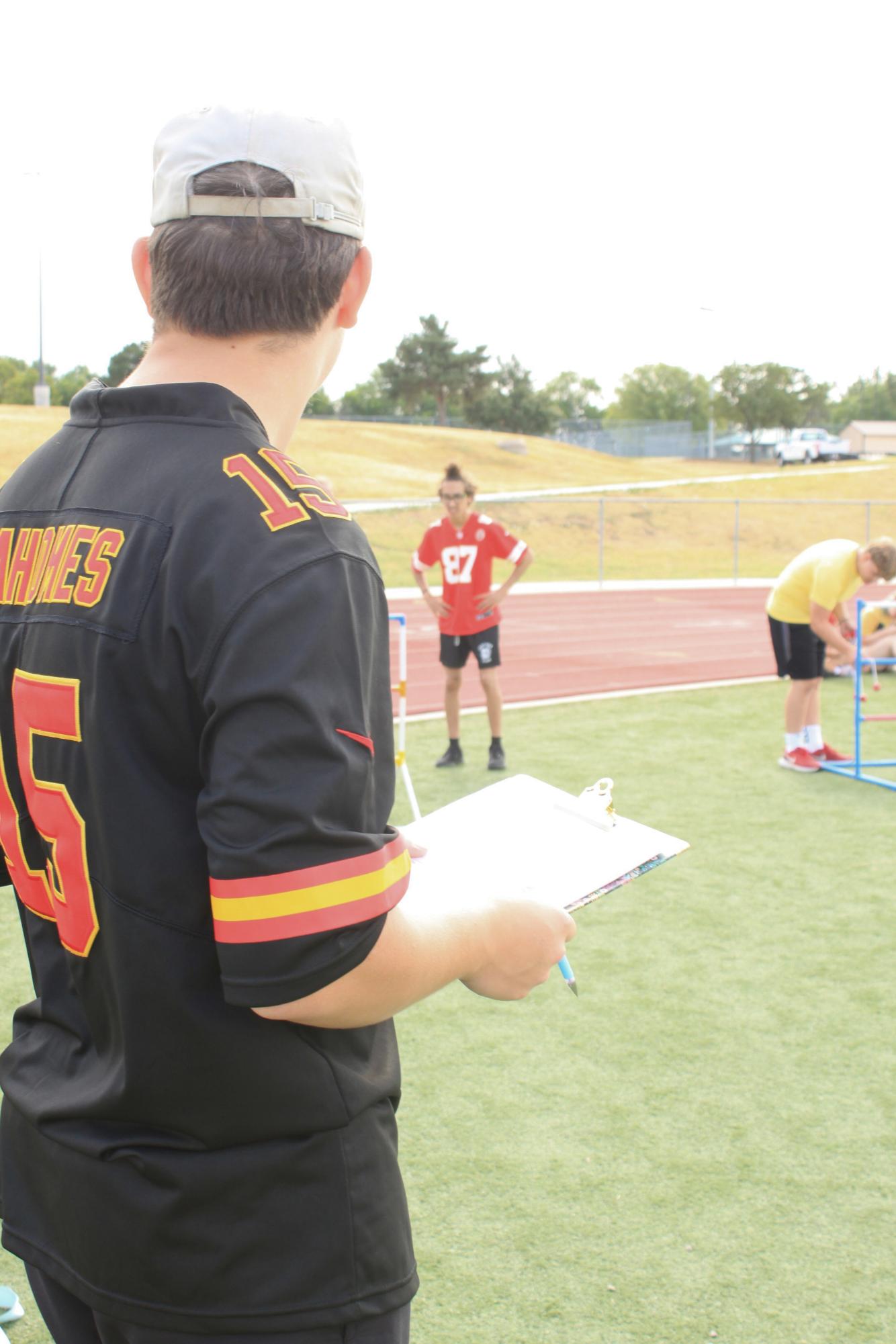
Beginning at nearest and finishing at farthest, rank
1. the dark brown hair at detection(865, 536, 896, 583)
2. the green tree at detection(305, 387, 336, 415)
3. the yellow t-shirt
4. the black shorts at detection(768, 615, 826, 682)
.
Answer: the dark brown hair at detection(865, 536, 896, 583) < the yellow t-shirt < the black shorts at detection(768, 615, 826, 682) < the green tree at detection(305, 387, 336, 415)

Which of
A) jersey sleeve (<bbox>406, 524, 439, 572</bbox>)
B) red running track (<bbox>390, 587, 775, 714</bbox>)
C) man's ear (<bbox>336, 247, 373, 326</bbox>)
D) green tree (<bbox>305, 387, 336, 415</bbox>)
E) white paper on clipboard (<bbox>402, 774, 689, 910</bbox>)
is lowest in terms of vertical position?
red running track (<bbox>390, 587, 775, 714</bbox>)

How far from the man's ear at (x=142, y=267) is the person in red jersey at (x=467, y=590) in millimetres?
6842

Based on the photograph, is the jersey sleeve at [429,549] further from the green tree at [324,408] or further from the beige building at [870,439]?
the beige building at [870,439]

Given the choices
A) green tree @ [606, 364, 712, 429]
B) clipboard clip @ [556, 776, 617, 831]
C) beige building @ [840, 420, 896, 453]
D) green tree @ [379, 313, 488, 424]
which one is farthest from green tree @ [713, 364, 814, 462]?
clipboard clip @ [556, 776, 617, 831]

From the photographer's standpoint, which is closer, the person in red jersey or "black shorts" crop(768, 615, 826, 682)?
"black shorts" crop(768, 615, 826, 682)

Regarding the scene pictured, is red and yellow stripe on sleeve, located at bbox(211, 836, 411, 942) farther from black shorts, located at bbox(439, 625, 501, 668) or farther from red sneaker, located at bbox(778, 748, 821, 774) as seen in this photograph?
red sneaker, located at bbox(778, 748, 821, 774)

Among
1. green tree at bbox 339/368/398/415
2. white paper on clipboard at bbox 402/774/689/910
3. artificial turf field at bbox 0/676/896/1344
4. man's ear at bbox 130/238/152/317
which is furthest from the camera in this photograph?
green tree at bbox 339/368/398/415

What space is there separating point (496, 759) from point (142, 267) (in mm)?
6956

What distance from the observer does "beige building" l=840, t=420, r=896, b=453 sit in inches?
2734

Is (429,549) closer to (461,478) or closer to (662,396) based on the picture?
(461,478)

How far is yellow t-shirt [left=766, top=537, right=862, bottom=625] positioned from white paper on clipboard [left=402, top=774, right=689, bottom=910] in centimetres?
619

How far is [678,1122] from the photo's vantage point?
356cm

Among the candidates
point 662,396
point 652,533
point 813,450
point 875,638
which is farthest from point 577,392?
point 875,638

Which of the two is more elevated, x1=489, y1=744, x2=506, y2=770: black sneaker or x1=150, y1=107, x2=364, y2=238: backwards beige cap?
x1=150, y1=107, x2=364, y2=238: backwards beige cap
